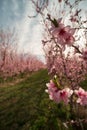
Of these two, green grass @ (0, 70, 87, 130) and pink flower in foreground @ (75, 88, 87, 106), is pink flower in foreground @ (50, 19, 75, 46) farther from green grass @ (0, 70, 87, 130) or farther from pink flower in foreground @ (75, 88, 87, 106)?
green grass @ (0, 70, 87, 130)

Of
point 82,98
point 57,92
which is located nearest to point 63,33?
point 57,92

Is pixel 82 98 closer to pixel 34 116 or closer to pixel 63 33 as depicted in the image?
pixel 63 33

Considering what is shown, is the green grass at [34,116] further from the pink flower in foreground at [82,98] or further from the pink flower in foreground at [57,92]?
the pink flower in foreground at [57,92]

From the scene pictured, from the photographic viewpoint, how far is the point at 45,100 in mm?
8719

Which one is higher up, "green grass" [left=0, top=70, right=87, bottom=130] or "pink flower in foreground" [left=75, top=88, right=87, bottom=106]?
"pink flower in foreground" [left=75, top=88, right=87, bottom=106]

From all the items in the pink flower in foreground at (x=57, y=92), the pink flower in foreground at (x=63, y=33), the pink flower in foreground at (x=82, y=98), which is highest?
the pink flower in foreground at (x=63, y=33)

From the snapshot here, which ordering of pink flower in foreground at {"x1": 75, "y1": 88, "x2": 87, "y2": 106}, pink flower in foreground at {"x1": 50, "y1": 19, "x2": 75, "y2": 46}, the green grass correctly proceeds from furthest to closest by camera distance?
the green grass → pink flower in foreground at {"x1": 75, "y1": 88, "x2": 87, "y2": 106} → pink flower in foreground at {"x1": 50, "y1": 19, "x2": 75, "y2": 46}

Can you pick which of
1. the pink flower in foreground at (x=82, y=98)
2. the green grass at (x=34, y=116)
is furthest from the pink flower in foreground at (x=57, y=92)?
the green grass at (x=34, y=116)

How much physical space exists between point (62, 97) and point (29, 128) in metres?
3.86

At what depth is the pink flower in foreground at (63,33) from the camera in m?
2.40

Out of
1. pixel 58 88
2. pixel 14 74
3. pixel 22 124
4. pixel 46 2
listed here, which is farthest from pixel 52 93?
pixel 14 74

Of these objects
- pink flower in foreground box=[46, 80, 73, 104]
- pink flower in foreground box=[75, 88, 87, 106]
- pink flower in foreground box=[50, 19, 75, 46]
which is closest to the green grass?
pink flower in foreground box=[75, 88, 87, 106]

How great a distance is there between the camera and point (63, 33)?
8.14ft

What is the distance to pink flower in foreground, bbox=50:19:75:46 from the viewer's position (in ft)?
7.88
